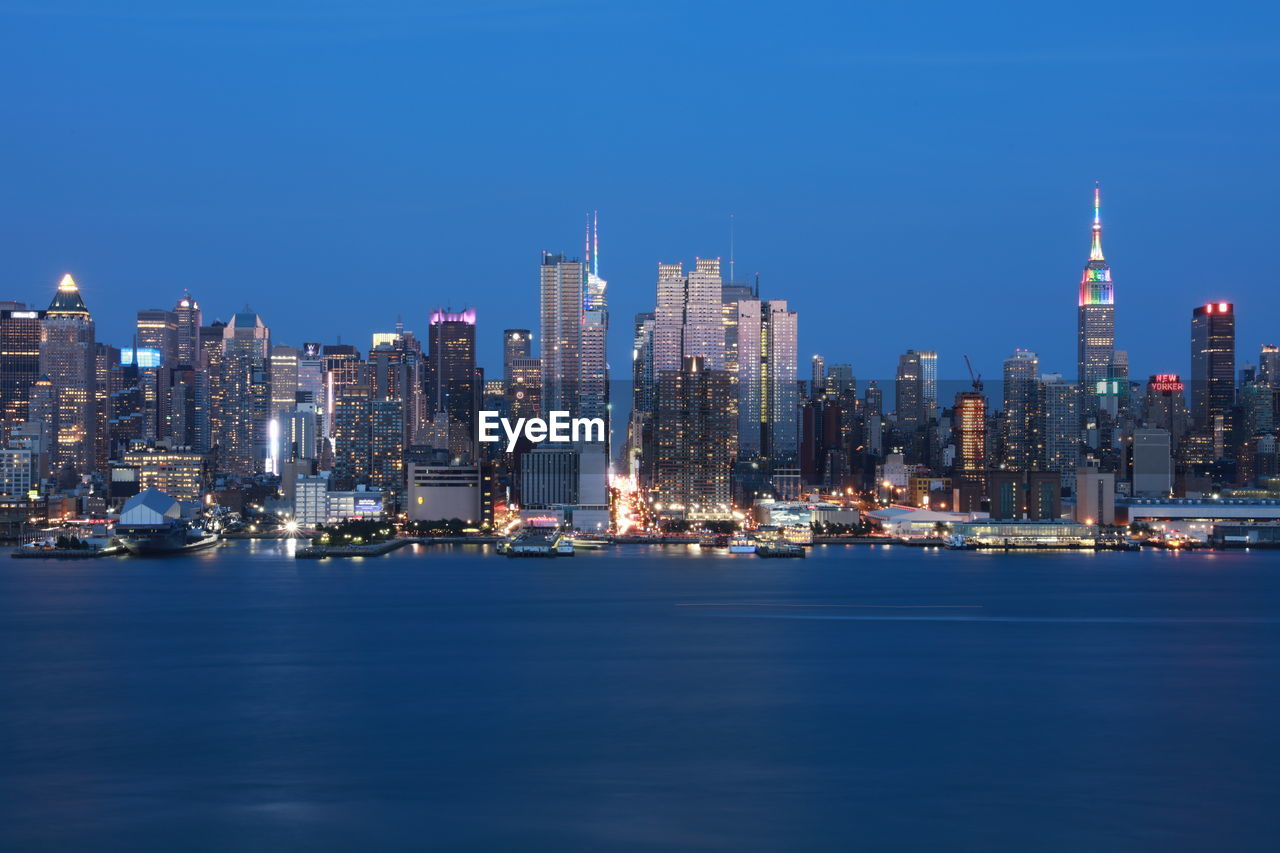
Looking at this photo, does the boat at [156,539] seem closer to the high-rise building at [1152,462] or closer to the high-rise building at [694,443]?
the high-rise building at [694,443]

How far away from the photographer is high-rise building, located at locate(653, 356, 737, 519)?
273 ft

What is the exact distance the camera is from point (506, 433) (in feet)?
291

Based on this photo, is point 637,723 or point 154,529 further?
point 154,529

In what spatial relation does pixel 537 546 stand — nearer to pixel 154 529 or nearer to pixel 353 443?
pixel 154 529

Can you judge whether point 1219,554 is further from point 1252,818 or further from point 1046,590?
point 1252,818

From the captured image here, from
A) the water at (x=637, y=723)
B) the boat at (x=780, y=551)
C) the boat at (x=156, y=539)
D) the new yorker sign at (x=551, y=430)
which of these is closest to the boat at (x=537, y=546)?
the boat at (x=780, y=551)

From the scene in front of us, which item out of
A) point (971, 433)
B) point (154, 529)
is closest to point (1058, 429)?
point (971, 433)

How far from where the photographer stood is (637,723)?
1748 centimetres

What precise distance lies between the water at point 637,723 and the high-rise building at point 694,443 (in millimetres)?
49300

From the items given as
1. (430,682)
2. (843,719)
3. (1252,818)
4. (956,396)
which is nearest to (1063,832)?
(1252,818)

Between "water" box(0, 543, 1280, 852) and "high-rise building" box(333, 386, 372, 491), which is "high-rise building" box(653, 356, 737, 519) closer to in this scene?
"high-rise building" box(333, 386, 372, 491)

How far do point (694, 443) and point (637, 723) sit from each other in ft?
225

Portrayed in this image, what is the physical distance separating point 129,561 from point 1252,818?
42.1 meters

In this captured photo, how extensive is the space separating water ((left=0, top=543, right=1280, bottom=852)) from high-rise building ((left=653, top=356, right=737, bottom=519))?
49.3 meters
